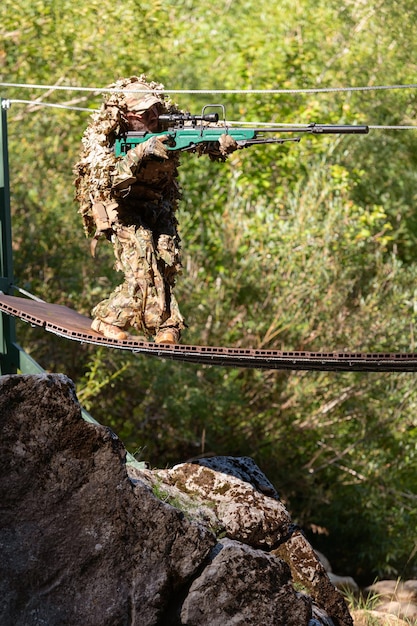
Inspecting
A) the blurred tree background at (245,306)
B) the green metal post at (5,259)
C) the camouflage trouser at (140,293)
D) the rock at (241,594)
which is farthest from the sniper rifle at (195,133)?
the blurred tree background at (245,306)

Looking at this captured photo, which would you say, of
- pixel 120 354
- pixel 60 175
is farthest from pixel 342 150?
pixel 120 354

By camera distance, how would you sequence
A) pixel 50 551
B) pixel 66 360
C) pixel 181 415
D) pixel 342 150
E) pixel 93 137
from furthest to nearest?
pixel 342 150, pixel 66 360, pixel 181 415, pixel 93 137, pixel 50 551

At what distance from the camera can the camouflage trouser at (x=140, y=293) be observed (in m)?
6.84

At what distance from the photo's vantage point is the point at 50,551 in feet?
17.8

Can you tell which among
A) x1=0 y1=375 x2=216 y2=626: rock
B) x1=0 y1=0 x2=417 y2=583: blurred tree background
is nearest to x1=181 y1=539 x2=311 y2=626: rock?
x1=0 y1=375 x2=216 y2=626: rock

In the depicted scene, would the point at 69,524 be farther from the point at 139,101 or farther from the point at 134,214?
the point at 139,101

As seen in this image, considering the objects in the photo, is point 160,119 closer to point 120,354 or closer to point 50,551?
point 50,551

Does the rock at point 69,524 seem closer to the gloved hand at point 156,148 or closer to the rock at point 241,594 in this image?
the rock at point 241,594

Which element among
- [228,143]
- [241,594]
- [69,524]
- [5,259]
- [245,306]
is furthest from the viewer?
[245,306]

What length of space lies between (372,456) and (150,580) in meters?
8.28

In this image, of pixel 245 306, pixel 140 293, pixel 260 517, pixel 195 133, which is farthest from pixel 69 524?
pixel 245 306

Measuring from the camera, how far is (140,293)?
6.89 meters

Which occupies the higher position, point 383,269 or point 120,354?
point 383,269

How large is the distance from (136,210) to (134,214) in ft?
0.15
